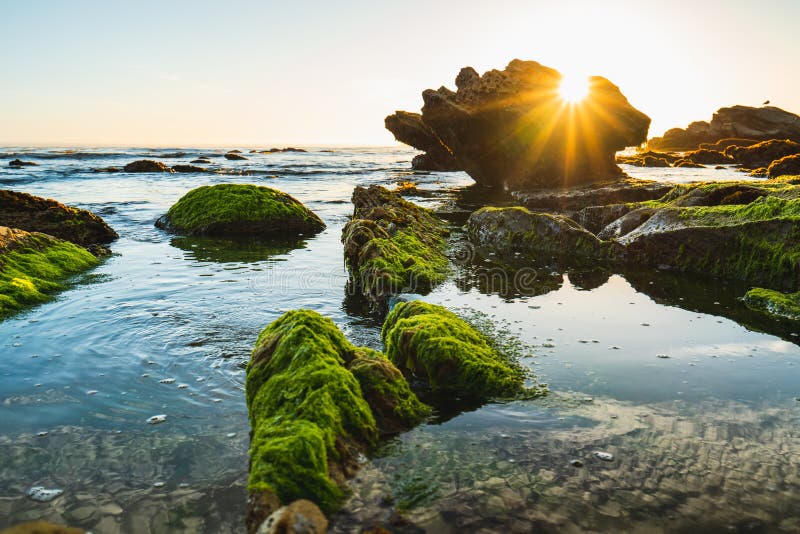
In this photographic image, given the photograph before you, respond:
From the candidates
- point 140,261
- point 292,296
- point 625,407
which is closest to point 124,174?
point 140,261

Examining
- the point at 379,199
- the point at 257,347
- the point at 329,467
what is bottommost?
the point at 329,467

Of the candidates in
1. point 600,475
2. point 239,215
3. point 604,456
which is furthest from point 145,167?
point 600,475

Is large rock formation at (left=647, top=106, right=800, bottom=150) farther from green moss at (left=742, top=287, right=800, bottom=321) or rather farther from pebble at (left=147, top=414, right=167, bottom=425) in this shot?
pebble at (left=147, top=414, right=167, bottom=425)

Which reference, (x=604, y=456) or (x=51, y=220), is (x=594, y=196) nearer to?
(x=604, y=456)

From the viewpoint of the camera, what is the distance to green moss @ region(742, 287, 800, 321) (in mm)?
7938

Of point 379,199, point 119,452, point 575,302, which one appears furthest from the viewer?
point 379,199

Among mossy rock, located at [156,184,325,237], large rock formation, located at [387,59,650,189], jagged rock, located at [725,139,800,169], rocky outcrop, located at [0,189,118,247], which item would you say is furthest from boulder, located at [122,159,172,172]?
jagged rock, located at [725,139,800,169]

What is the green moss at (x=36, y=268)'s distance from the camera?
8547 millimetres

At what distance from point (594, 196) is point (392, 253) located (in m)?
13.6

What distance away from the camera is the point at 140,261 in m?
12.0

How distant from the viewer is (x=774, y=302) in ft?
27.1

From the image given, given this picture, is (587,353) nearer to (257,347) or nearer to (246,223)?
(257,347)

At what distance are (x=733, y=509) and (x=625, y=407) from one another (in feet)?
5.05

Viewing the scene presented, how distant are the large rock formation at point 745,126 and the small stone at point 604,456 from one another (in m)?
89.4
